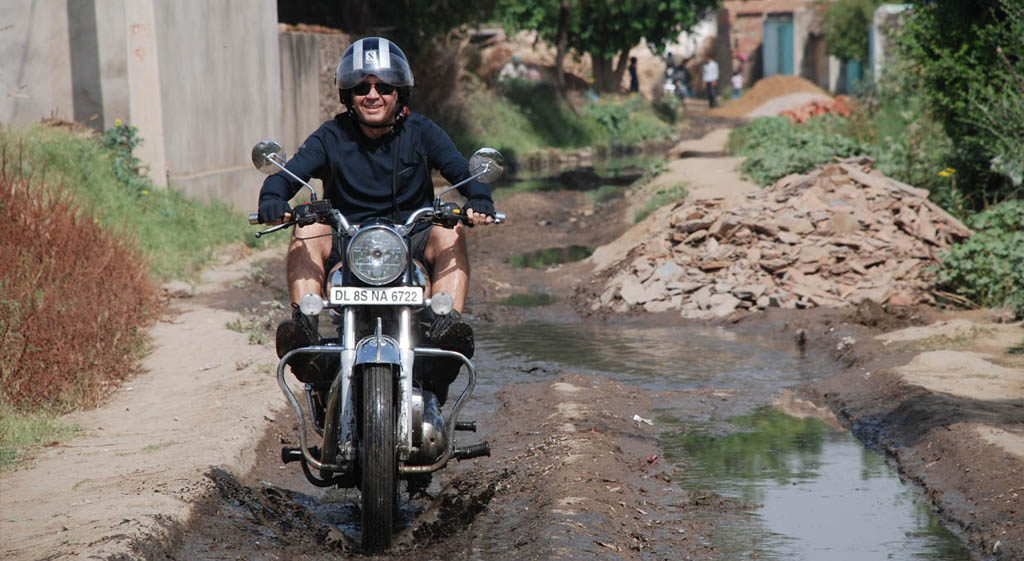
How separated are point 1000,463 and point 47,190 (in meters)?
7.33

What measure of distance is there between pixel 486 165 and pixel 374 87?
25.2 inches

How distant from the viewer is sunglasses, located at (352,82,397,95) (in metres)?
5.39

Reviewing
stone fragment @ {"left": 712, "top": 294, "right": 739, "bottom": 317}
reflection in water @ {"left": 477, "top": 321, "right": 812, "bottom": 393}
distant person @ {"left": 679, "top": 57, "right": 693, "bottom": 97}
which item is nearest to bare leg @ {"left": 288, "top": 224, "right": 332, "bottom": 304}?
reflection in water @ {"left": 477, "top": 321, "right": 812, "bottom": 393}

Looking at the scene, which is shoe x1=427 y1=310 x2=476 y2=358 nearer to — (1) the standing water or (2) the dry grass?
(1) the standing water

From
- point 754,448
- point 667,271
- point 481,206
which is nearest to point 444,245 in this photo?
point 481,206

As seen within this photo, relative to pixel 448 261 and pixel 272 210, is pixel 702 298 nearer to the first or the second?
pixel 448 261

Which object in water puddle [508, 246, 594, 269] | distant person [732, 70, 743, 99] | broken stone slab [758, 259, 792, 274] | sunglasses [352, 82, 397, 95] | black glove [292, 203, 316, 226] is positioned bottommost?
water puddle [508, 246, 594, 269]

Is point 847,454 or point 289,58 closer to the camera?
point 847,454

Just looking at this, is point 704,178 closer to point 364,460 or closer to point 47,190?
point 47,190

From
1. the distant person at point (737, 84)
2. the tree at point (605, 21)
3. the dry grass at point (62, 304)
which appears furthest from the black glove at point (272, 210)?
the distant person at point (737, 84)

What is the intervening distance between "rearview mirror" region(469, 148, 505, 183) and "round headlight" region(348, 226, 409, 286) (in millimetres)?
636

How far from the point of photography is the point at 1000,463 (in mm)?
6047

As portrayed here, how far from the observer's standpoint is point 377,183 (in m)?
5.47

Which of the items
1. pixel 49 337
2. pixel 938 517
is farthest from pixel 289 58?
pixel 938 517
